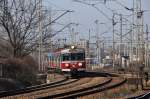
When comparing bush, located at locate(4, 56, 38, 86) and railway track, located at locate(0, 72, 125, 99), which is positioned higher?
bush, located at locate(4, 56, 38, 86)

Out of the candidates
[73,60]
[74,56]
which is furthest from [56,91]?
[74,56]

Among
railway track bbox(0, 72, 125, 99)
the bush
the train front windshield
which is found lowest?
railway track bbox(0, 72, 125, 99)

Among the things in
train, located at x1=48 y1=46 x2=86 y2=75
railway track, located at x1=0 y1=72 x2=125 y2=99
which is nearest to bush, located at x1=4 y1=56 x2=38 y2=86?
train, located at x1=48 y1=46 x2=86 y2=75

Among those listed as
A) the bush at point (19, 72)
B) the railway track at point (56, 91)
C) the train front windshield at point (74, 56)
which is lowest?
the railway track at point (56, 91)

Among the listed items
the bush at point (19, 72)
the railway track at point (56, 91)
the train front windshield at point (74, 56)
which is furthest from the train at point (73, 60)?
the railway track at point (56, 91)

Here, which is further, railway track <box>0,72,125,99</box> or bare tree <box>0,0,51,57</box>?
bare tree <box>0,0,51,57</box>

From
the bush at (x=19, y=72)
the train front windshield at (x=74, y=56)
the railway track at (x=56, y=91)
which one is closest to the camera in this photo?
the railway track at (x=56, y=91)

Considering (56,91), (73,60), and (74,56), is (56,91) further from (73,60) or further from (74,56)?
(74,56)

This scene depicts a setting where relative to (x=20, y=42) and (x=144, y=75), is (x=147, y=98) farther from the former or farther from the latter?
(x=20, y=42)

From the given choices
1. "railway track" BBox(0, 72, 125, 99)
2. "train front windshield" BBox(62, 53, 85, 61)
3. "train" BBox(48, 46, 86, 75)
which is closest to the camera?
"railway track" BBox(0, 72, 125, 99)

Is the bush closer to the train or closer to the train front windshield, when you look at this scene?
the train

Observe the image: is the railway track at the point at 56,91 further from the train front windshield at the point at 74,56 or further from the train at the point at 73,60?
the train front windshield at the point at 74,56

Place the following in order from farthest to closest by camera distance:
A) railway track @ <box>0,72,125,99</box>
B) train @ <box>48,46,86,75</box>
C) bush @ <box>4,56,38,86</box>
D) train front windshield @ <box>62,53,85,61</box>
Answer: train front windshield @ <box>62,53,85,61</box>, train @ <box>48,46,86,75</box>, bush @ <box>4,56,38,86</box>, railway track @ <box>0,72,125,99</box>

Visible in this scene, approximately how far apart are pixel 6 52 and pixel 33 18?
6.16 m
